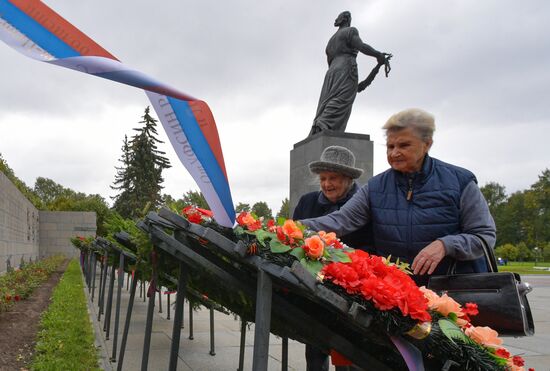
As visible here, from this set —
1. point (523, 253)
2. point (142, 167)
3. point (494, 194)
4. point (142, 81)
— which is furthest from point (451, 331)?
point (494, 194)

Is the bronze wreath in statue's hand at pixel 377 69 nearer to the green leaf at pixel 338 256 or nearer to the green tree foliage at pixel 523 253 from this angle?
the green leaf at pixel 338 256

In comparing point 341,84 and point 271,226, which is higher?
point 341,84

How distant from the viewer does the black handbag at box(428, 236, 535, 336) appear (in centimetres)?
181

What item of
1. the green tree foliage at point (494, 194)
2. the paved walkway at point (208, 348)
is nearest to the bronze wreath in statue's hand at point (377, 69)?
the paved walkway at point (208, 348)

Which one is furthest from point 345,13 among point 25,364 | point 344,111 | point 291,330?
point 291,330

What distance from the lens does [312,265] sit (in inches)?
62.9

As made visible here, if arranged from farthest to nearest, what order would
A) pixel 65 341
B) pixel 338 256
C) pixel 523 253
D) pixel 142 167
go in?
1. pixel 523 253
2. pixel 142 167
3. pixel 65 341
4. pixel 338 256

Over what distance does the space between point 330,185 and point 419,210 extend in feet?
3.11

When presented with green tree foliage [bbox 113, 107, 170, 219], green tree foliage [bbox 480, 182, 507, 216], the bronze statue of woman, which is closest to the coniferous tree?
green tree foliage [bbox 113, 107, 170, 219]

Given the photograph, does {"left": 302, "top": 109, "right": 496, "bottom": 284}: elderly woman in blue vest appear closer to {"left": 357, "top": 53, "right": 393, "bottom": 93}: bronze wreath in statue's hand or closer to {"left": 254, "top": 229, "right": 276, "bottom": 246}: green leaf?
{"left": 254, "top": 229, "right": 276, "bottom": 246}: green leaf

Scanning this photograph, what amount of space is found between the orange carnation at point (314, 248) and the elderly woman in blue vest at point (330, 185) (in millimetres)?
1379

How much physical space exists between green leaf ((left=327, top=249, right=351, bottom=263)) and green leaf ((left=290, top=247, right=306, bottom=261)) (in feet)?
0.35

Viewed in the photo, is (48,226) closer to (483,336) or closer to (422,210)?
(422,210)

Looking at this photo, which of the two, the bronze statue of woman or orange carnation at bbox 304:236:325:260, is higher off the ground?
the bronze statue of woman
